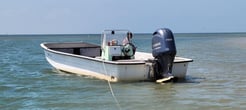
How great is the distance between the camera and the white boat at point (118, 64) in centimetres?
1352

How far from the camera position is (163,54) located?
13508mm

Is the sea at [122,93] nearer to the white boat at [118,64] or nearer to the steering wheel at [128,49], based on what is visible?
the white boat at [118,64]

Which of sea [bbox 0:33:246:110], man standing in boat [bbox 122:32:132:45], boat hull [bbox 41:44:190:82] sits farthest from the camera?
man standing in boat [bbox 122:32:132:45]

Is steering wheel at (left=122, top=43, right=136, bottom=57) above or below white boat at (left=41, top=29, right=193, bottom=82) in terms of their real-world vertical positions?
above

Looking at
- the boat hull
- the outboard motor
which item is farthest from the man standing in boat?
the outboard motor

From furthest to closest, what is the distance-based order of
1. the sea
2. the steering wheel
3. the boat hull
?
the steering wheel → the boat hull → the sea

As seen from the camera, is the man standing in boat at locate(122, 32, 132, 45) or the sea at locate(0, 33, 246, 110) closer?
the sea at locate(0, 33, 246, 110)

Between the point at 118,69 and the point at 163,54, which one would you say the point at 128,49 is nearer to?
the point at 118,69

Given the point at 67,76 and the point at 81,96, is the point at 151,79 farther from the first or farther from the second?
the point at 67,76

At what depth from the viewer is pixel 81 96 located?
39.2 feet

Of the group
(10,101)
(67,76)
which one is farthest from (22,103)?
(67,76)

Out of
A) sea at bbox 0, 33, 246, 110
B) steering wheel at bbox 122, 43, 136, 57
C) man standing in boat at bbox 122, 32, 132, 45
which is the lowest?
sea at bbox 0, 33, 246, 110

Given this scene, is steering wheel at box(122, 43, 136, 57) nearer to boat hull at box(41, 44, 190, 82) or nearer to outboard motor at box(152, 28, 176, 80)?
boat hull at box(41, 44, 190, 82)

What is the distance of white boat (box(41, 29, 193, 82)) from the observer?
1352cm
